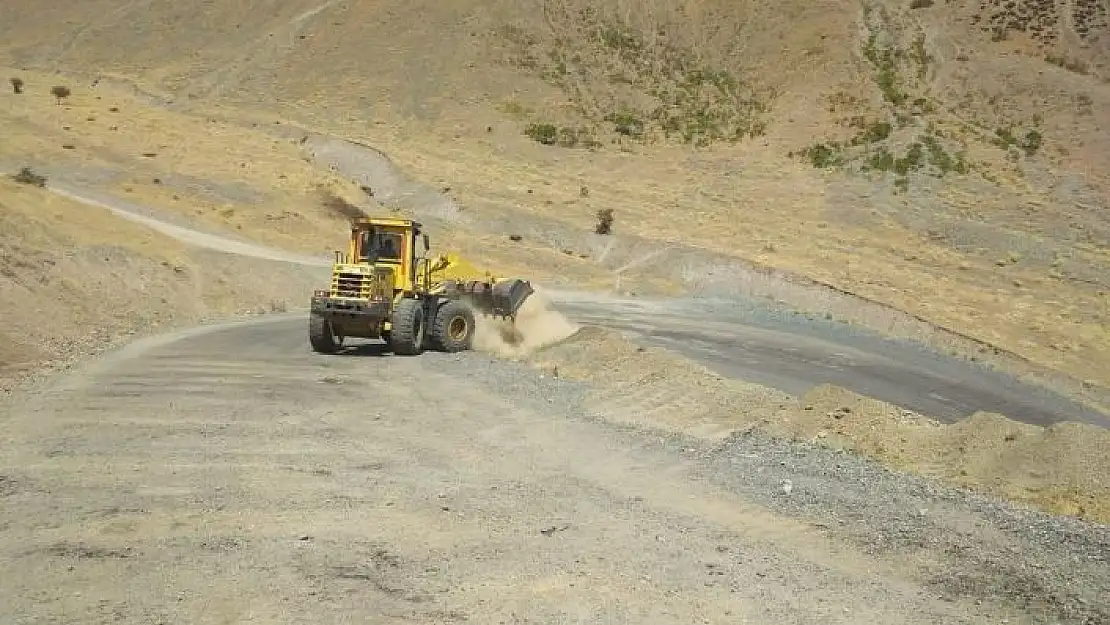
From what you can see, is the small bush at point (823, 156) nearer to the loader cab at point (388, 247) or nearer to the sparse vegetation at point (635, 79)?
the sparse vegetation at point (635, 79)

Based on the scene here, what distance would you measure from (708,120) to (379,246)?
176 feet

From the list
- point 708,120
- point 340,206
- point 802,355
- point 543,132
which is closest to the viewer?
point 802,355

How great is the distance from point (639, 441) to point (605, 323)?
1780 centimetres

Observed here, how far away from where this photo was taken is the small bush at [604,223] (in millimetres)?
47781

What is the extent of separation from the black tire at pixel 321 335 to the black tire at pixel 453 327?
2.14 meters

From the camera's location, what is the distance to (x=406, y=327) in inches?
815

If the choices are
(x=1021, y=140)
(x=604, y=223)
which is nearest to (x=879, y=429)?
(x=604, y=223)

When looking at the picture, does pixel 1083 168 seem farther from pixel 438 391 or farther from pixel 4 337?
pixel 4 337

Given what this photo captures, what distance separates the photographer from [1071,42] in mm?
77688

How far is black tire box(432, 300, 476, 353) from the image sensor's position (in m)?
21.9

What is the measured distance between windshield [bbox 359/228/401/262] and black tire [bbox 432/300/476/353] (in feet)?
5.23

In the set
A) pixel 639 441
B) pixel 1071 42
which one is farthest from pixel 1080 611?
pixel 1071 42

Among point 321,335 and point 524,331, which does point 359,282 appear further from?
point 524,331

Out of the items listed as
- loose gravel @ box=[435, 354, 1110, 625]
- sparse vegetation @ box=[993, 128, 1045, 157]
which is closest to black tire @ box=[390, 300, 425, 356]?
loose gravel @ box=[435, 354, 1110, 625]
